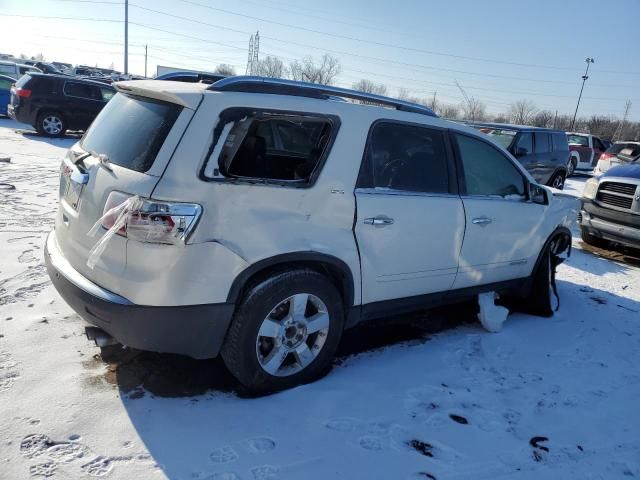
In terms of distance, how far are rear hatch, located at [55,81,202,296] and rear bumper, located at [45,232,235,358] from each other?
85mm

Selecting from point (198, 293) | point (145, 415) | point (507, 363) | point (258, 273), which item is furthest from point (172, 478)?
point (507, 363)

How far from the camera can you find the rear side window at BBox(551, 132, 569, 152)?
12688 mm

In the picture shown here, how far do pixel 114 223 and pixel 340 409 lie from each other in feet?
5.66

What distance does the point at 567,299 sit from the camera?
564 centimetres

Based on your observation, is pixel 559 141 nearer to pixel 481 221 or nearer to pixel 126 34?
pixel 481 221

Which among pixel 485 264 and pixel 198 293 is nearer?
pixel 198 293

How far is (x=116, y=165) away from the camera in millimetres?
2924

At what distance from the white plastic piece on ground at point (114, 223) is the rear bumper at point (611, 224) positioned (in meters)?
7.29

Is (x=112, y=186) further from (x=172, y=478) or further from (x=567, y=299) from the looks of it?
(x=567, y=299)

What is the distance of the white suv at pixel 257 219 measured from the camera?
272 centimetres

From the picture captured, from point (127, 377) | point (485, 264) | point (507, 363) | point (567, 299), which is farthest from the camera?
point (567, 299)

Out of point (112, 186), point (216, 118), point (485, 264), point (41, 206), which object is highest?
point (216, 118)

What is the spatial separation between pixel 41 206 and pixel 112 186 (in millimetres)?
4891

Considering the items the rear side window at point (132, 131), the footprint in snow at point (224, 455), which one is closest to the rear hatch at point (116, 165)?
the rear side window at point (132, 131)
